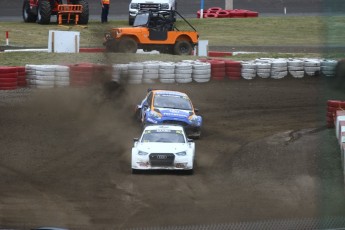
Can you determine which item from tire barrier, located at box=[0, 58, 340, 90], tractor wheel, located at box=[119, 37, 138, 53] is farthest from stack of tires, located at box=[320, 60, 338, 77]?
tractor wheel, located at box=[119, 37, 138, 53]

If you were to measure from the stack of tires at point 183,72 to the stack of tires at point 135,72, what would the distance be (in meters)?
1.12

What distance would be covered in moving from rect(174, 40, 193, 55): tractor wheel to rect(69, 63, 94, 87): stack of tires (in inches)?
265

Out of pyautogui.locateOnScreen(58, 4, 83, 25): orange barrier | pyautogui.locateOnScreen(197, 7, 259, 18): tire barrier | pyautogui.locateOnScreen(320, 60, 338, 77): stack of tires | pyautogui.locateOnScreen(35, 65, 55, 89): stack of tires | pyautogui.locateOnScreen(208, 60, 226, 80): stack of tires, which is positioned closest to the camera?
pyautogui.locateOnScreen(320, 60, 338, 77): stack of tires

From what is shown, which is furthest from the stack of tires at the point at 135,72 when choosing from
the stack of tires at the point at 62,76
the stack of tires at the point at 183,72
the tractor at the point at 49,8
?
the tractor at the point at 49,8

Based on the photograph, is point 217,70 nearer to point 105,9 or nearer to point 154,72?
point 154,72

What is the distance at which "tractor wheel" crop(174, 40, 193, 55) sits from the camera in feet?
111

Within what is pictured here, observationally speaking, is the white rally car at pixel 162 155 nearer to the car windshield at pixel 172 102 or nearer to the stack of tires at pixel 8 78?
the car windshield at pixel 172 102

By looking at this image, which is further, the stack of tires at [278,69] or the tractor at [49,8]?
the tractor at [49,8]

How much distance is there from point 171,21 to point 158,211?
18.4 meters

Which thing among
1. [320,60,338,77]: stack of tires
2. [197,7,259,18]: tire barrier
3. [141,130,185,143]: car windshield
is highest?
[320,60,338,77]: stack of tires

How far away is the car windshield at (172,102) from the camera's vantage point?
908 inches

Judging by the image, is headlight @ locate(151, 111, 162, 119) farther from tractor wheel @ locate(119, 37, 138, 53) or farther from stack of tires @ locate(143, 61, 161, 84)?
tractor wheel @ locate(119, 37, 138, 53)

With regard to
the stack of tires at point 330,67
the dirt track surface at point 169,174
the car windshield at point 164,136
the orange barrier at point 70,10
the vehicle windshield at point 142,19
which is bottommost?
the dirt track surface at point 169,174

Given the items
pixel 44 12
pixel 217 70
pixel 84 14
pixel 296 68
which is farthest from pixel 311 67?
pixel 44 12
